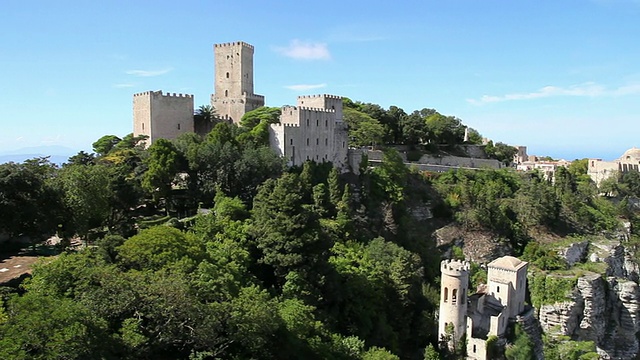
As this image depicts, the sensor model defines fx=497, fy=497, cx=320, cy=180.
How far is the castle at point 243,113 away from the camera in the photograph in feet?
118

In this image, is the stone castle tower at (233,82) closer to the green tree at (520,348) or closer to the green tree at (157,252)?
the green tree at (157,252)

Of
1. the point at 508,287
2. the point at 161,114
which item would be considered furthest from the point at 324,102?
the point at 508,287

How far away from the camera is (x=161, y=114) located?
37.7 meters

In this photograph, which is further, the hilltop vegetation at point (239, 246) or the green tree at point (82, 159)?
the green tree at point (82, 159)

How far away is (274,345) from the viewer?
17375 mm

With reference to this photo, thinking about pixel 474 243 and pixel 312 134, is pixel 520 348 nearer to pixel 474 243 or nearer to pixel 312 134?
pixel 474 243

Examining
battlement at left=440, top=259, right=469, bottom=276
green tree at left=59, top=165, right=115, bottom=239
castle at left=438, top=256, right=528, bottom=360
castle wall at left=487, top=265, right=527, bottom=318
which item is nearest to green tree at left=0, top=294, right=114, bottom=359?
green tree at left=59, top=165, right=115, bottom=239

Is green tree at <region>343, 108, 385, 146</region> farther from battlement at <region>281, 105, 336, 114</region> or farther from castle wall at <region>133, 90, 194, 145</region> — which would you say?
castle wall at <region>133, 90, 194, 145</region>

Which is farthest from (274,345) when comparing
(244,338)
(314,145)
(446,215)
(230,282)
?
(446,215)

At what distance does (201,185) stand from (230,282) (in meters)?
12.4

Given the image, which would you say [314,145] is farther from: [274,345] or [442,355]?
[274,345]

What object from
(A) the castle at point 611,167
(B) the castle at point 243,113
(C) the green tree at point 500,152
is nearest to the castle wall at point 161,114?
(B) the castle at point 243,113

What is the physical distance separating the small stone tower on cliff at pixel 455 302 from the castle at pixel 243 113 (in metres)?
14.1

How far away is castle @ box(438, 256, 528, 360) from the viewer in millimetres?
25891
